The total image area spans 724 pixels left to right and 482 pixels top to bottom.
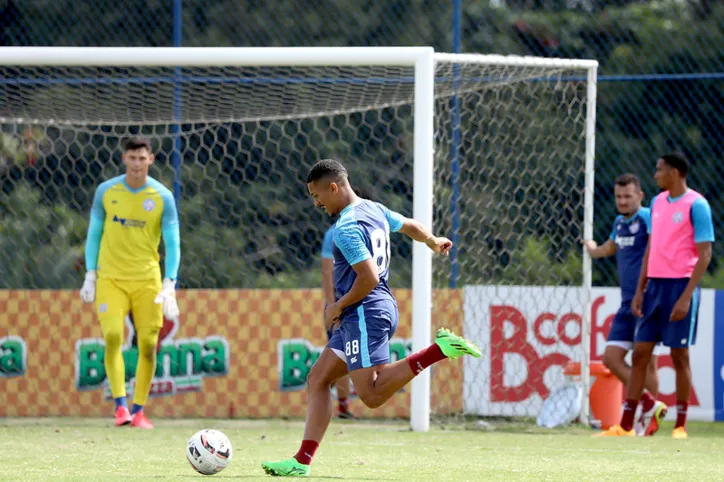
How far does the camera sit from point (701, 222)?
9.05 metres

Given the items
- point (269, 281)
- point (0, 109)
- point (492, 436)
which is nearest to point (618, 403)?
point (492, 436)

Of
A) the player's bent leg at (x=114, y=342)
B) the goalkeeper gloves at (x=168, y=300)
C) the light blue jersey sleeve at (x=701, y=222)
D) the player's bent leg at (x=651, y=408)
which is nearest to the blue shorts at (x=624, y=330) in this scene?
the player's bent leg at (x=651, y=408)

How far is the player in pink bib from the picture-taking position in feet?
29.8

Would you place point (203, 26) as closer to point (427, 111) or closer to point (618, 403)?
point (427, 111)

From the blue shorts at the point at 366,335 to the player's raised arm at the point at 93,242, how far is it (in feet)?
12.2

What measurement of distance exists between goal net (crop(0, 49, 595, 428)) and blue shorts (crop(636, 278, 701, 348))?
34.6 inches

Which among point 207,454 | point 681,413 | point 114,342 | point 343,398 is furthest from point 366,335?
point 343,398

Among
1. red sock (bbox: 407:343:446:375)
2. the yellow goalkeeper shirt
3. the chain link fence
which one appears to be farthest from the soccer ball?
the chain link fence

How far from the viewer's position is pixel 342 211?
20.1 feet

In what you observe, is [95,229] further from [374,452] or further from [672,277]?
[672,277]

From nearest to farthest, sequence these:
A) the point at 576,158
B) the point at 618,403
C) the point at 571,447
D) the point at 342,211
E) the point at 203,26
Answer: the point at 342,211 < the point at 571,447 < the point at 618,403 < the point at 576,158 < the point at 203,26

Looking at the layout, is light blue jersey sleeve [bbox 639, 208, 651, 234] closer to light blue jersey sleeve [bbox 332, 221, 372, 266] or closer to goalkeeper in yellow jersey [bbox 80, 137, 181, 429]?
goalkeeper in yellow jersey [bbox 80, 137, 181, 429]

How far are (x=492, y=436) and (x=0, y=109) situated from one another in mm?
4942

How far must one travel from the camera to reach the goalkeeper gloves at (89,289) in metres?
9.29
